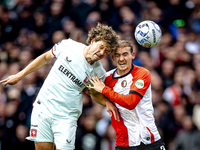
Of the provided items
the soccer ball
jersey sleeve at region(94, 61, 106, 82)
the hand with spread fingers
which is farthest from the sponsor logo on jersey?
the soccer ball

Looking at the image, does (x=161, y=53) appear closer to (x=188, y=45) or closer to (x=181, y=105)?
(x=188, y=45)

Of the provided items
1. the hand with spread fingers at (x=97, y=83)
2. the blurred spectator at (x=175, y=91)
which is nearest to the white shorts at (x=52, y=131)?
the hand with spread fingers at (x=97, y=83)

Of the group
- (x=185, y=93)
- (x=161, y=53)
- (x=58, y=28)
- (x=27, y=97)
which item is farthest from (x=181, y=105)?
(x=58, y=28)

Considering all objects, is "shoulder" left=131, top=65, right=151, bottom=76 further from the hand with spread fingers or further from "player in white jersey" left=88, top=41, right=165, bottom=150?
the hand with spread fingers

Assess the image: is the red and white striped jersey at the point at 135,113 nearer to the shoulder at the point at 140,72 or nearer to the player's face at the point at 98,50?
the shoulder at the point at 140,72

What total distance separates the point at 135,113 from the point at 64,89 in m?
1.19

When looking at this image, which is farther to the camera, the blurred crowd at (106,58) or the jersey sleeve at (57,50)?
the blurred crowd at (106,58)

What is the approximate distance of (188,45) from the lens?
8133mm

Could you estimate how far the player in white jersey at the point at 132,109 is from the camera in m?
4.28

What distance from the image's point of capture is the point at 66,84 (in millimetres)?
4266

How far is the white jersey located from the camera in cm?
425

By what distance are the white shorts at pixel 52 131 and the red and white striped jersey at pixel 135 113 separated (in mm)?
800

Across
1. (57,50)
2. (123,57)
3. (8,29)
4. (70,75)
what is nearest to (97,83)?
(70,75)

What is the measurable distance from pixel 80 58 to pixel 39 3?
657cm
